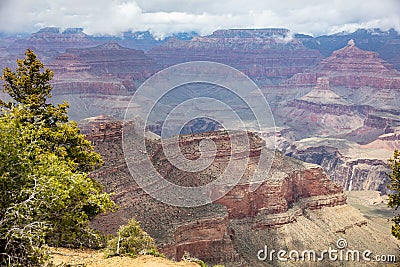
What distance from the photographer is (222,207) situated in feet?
148

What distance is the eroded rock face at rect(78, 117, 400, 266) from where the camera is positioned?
3953 cm

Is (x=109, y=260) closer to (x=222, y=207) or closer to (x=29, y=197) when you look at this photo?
(x=29, y=197)

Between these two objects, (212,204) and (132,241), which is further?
(212,204)

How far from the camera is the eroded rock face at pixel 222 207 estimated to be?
39531 millimetres

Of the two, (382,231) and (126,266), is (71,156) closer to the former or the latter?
(126,266)

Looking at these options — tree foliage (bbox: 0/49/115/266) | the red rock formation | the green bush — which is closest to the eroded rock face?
the red rock formation

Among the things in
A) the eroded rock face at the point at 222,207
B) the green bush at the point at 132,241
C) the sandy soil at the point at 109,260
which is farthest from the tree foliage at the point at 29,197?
the eroded rock face at the point at 222,207

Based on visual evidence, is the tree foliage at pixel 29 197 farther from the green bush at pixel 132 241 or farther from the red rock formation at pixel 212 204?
the red rock formation at pixel 212 204

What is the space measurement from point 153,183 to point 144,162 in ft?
8.84

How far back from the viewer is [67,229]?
17.5 metres

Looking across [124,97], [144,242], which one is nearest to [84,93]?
[124,97]

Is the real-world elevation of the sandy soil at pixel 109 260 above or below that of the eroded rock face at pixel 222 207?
above

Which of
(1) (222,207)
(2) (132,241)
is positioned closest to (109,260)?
(2) (132,241)

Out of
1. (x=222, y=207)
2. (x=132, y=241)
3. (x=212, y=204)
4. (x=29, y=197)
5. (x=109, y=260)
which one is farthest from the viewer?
(x=212, y=204)
